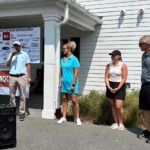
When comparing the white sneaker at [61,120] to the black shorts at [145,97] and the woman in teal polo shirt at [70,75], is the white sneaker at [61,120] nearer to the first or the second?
the woman in teal polo shirt at [70,75]

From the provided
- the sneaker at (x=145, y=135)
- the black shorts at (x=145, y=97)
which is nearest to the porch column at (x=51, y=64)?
the sneaker at (x=145, y=135)

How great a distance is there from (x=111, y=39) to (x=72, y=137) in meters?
5.56

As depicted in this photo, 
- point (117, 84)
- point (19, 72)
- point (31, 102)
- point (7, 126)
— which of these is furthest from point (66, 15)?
point (7, 126)

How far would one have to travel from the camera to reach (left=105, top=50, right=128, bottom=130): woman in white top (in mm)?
7566

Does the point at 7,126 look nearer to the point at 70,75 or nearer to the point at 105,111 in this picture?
the point at 70,75

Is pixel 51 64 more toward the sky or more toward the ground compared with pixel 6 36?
more toward the ground

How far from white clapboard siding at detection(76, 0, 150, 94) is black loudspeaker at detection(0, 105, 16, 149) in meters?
6.19

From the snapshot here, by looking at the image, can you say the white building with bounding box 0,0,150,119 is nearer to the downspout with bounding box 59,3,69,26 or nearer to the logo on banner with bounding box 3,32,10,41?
the downspout with bounding box 59,3,69,26

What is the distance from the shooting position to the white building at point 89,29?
8930 mm

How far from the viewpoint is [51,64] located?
8.91 metres

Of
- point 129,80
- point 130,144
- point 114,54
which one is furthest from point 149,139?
point 129,80

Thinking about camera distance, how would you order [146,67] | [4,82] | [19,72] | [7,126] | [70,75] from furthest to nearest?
1. [4,82]
2. [19,72]
3. [70,75]
4. [146,67]
5. [7,126]

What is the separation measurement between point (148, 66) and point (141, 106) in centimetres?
81

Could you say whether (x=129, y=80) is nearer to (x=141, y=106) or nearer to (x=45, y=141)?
(x=141, y=106)
